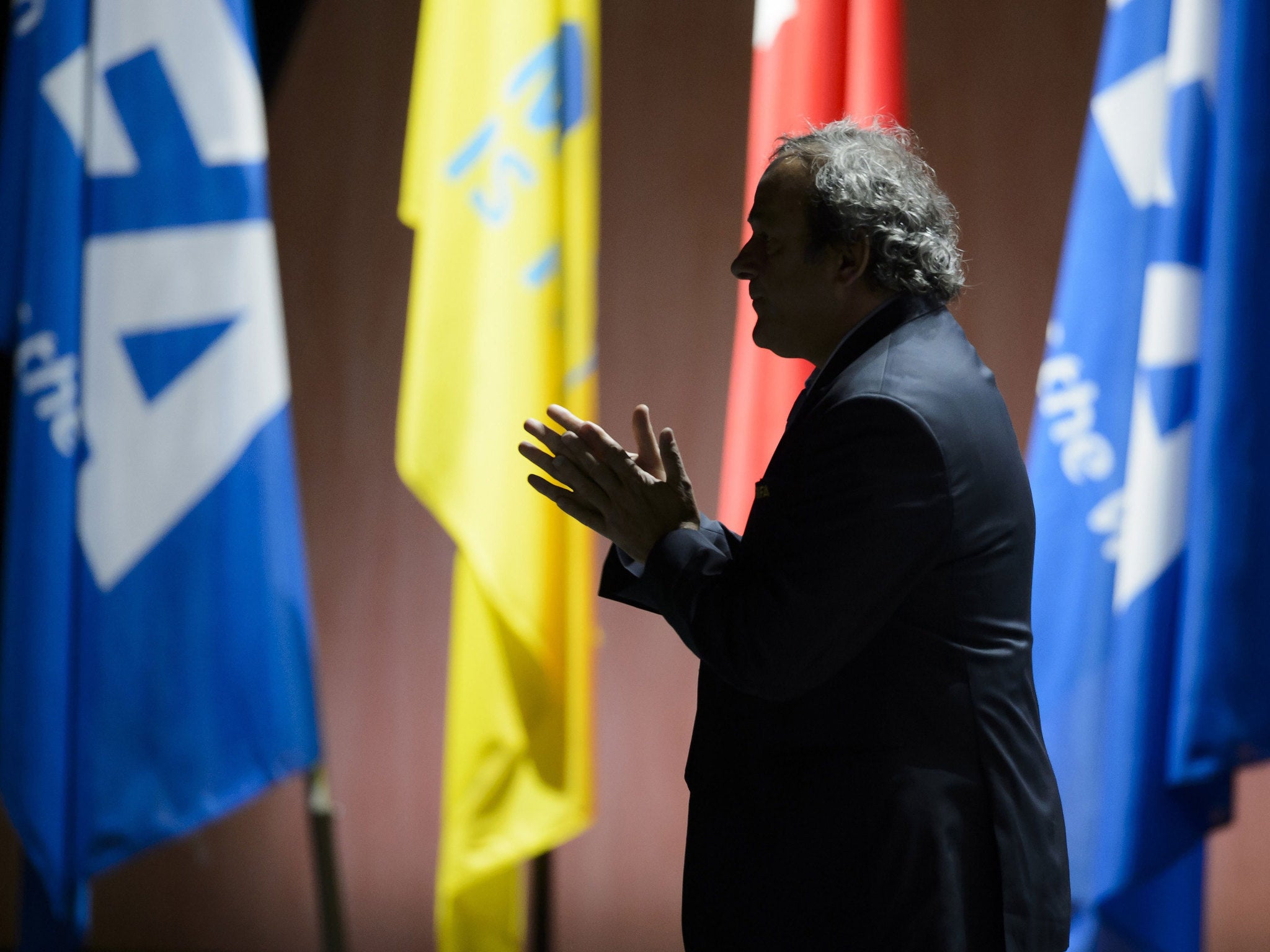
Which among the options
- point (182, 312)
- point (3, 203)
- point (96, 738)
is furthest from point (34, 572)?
point (3, 203)

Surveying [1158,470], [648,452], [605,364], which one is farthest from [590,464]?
[605,364]

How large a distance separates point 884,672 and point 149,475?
1454 millimetres

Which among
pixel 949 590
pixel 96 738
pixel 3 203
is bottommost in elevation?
pixel 96 738

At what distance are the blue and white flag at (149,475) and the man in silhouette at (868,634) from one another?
1087 millimetres

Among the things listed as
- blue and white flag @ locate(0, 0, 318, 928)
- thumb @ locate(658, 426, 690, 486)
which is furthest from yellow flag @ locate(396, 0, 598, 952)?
thumb @ locate(658, 426, 690, 486)

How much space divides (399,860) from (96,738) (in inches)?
38.7

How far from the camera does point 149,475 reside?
1981mm

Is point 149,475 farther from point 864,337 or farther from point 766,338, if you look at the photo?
point 864,337

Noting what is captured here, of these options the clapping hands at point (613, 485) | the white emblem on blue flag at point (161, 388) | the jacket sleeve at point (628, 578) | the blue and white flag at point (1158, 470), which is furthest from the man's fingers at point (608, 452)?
the white emblem on blue flag at point (161, 388)

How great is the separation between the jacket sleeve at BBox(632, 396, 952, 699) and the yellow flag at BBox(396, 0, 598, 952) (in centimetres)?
106

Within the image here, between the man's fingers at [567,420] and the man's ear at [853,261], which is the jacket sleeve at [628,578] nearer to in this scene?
the man's fingers at [567,420]

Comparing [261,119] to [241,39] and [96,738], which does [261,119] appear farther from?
[96,738]

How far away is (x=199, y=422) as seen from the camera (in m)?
1.98

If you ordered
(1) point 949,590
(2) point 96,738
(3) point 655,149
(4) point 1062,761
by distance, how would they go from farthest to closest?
1. (3) point 655,149
2. (2) point 96,738
3. (4) point 1062,761
4. (1) point 949,590
